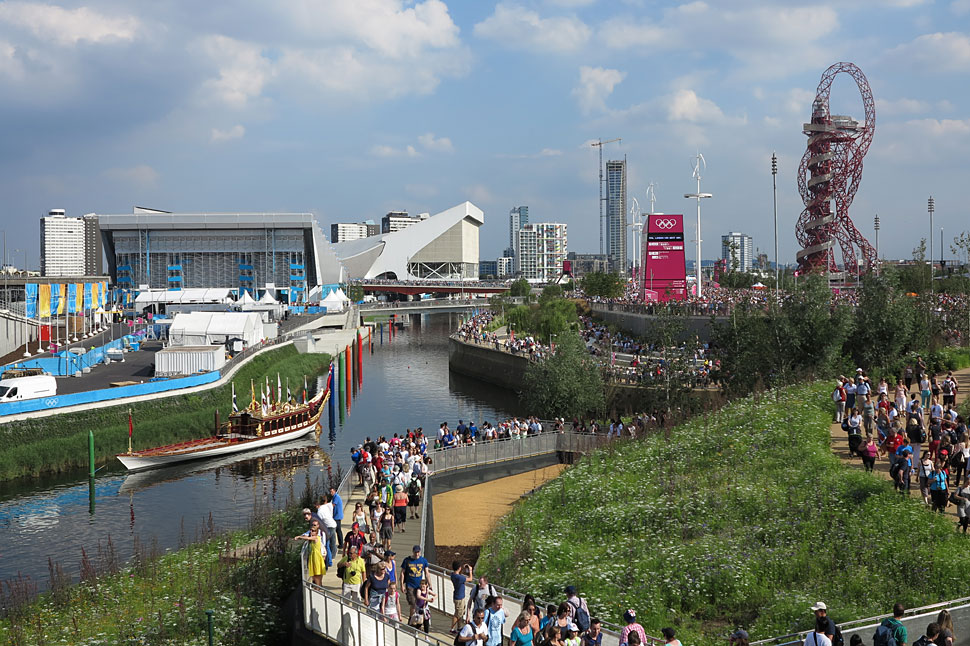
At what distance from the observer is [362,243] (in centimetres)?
15925

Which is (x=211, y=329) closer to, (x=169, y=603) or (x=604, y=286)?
(x=169, y=603)

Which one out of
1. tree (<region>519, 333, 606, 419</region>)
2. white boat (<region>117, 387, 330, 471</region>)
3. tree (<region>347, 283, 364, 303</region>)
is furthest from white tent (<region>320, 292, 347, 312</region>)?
tree (<region>519, 333, 606, 419</region>)

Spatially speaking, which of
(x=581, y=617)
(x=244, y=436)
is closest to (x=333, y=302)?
(x=244, y=436)

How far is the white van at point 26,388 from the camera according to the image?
97.5ft

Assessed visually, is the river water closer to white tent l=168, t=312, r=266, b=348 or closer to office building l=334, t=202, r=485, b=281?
white tent l=168, t=312, r=266, b=348

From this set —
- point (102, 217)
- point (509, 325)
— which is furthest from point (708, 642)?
point (102, 217)

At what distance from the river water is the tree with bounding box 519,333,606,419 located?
309 inches

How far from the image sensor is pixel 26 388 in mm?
30109

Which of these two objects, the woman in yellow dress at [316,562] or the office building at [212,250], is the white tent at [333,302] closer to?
the office building at [212,250]

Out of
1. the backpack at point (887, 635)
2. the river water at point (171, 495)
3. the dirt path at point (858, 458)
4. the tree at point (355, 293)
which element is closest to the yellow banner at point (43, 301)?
the river water at point (171, 495)

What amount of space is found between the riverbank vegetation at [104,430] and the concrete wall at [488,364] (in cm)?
1584

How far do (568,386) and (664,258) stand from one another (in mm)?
22600

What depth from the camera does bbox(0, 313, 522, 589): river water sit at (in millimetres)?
22016

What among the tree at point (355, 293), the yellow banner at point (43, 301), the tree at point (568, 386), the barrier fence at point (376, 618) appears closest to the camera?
the barrier fence at point (376, 618)
